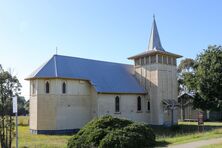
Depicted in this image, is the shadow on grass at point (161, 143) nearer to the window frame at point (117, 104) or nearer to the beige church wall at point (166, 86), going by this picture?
the window frame at point (117, 104)

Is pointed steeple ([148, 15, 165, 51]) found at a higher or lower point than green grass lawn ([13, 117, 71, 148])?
higher

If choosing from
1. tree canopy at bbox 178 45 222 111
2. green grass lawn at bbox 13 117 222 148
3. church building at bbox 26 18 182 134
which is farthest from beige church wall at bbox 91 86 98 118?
tree canopy at bbox 178 45 222 111

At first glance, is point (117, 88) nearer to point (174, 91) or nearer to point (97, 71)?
point (97, 71)

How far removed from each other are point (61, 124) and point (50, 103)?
8.29 ft

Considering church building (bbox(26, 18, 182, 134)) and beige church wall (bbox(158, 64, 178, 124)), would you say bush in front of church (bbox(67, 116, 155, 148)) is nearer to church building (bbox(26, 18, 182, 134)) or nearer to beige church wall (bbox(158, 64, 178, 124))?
church building (bbox(26, 18, 182, 134))

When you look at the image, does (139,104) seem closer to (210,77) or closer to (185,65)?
(210,77)

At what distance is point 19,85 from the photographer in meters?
20.6

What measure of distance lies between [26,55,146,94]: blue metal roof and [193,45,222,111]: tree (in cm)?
893

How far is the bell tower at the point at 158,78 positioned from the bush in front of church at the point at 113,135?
22880 mm

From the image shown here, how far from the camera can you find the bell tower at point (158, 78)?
41312 millimetres

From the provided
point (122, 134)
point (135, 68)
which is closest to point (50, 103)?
point (135, 68)

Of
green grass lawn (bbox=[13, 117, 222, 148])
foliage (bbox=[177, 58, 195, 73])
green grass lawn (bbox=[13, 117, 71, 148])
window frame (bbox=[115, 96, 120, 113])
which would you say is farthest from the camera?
foliage (bbox=[177, 58, 195, 73])

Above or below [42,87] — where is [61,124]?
below

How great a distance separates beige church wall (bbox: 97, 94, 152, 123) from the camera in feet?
125
